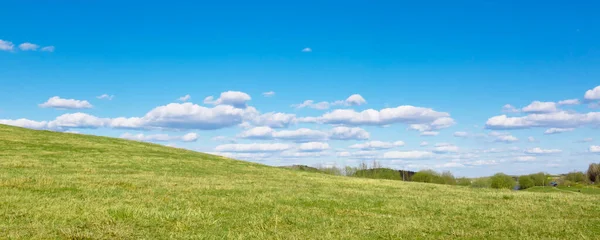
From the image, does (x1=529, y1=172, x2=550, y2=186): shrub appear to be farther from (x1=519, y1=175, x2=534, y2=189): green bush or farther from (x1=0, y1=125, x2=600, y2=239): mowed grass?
(x1=0, y1=125, x2=600, y2=239): mowed grass

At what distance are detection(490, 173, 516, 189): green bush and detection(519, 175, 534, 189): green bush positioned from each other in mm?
19484

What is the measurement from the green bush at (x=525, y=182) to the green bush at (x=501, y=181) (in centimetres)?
1948

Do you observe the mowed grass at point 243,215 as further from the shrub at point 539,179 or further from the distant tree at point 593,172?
the distant tree at point 593,172

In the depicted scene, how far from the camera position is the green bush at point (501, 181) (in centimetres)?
11344

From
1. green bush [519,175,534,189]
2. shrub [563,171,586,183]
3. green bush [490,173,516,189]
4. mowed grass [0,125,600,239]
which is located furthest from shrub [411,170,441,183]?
mowed grass [0,125,600,239]

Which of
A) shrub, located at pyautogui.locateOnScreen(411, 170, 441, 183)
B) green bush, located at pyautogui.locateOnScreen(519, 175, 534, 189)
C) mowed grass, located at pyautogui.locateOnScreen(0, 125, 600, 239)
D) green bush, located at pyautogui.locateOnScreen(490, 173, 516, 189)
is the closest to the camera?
mowed grass, located at pyautogui.locateOnScreen(0, 125, 600, 239)

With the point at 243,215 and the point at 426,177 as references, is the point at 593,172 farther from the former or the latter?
the point at 243,215

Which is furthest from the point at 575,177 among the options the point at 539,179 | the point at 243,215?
the point at 243,215

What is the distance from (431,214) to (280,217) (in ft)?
22.8

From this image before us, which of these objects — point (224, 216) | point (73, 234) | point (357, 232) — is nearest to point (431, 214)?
point (357, 232)

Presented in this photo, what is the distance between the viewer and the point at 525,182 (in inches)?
5458

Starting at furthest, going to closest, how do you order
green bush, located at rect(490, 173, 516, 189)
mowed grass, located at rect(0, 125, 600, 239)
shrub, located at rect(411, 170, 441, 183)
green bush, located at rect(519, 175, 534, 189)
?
green bush, located at rect(519, 175, 534, 189), shrub, located at rect(411, 170, 441, 183), green bush, located at rect(490, 173, 516, 189), mowed grass, located at rect(0, 125, 600, 239)

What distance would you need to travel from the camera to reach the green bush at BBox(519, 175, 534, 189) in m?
137

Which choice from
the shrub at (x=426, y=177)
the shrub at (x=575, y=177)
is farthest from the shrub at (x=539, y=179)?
the shrub at (x=426, y=177)
